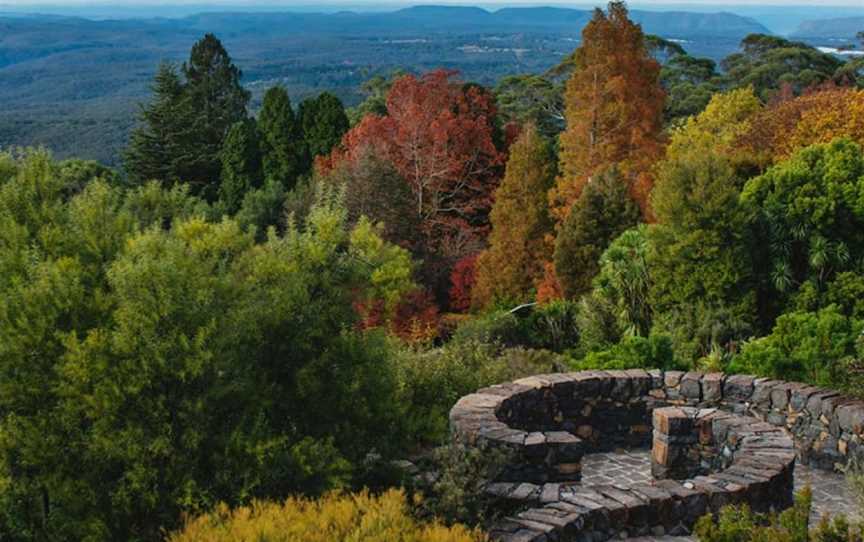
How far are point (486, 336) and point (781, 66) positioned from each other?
34.9 m

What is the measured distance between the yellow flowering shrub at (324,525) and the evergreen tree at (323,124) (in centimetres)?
2819

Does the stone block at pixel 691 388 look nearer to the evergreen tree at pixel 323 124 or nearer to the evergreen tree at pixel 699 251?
the evergreen tree at pixel 699 251

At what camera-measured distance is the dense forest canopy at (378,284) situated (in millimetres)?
7859

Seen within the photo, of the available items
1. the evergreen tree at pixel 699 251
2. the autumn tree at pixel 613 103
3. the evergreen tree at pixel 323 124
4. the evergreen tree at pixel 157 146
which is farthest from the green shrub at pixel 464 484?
the evergreen tree at pixel 157 146

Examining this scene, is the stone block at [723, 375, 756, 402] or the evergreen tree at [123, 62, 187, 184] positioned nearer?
the stone block at [723, 375, 756, 402]

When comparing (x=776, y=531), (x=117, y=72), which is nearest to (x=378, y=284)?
(x=776, y=531)

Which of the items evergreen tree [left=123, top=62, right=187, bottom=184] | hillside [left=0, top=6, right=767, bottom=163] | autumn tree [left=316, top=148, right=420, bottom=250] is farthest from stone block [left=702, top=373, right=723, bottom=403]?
hillside [left=0, top=6, right=767, bottom=163]

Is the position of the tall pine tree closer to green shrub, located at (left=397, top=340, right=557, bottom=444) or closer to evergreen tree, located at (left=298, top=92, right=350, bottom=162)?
evergreen tree, located at (left=298, top=92, right=350, bottom=162)

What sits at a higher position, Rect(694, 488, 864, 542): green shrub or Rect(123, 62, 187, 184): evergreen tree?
Rect(694, 488, 864, 542): green shrub

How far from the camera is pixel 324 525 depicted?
6582 millimetres

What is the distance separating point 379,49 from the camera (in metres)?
197

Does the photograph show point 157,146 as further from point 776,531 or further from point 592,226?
point 776,531

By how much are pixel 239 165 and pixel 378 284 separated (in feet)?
53.3

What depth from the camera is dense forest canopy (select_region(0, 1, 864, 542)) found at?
7.86 m
